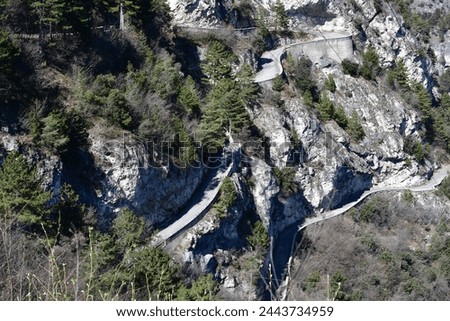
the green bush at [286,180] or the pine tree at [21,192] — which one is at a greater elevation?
the pine tree at [21,192]

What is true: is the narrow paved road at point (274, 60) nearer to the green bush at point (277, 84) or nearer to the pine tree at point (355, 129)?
the green bush at point (277, 84)

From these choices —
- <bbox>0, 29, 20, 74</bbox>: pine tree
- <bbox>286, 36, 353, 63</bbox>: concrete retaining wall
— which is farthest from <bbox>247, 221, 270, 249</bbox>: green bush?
<bbox>286, 36, 353, 63</bbox>: concrete retaining wall

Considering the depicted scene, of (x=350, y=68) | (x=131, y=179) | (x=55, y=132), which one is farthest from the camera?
(x=350, y=68)

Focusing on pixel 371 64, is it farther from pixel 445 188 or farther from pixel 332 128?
pixel 445 188

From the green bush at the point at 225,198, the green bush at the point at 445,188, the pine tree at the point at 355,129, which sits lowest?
A: the green bush at the point at 445,188

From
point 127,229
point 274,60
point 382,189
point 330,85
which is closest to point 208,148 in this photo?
point 127,229

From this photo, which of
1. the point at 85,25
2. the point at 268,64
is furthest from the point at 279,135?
the point at 85,25

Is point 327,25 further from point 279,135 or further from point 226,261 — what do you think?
point 226,261

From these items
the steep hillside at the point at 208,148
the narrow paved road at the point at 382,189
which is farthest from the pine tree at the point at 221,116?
the narrow paved road at the point at 382,189
